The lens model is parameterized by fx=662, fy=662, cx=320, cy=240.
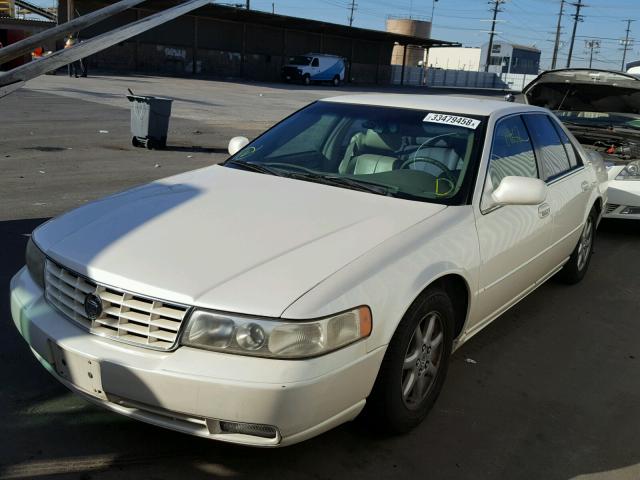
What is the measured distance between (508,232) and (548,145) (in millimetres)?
1266

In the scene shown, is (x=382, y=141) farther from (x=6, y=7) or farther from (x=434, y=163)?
(x=6, y=7)

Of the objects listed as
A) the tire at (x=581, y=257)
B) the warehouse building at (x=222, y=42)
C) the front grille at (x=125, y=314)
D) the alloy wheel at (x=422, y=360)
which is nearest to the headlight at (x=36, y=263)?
the front grille at (x=125, y=314)

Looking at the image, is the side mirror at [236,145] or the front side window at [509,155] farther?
the side mirror at [236,145]

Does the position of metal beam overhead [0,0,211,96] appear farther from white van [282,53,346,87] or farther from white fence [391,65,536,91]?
white fence [391,65,536,91]

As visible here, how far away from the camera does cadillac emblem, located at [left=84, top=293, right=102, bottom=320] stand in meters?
2.63

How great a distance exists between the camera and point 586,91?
8.74 m

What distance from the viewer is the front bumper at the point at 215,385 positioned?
93.9 inches

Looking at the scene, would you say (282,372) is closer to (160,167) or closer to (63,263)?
(63,263)

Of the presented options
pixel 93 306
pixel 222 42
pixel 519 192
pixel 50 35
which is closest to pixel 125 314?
pixel 93 306

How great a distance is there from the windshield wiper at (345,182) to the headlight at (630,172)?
4.58 metres

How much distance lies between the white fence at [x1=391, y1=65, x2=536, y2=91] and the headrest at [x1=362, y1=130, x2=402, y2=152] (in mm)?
60917

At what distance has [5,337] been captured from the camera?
3803mm

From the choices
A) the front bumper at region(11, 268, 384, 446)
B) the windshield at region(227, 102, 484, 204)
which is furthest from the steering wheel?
the front bumper at region(11, 268, 384, 446)

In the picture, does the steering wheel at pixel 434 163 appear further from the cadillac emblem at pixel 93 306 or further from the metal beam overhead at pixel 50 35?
the cadillac emblem at pixel 93 306
